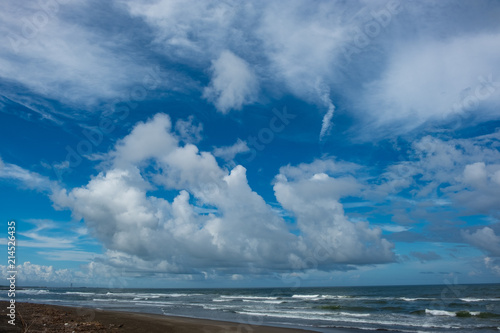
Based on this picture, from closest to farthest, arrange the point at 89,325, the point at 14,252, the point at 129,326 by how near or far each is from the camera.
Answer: the point at 14,252
the point at 89,325
the point at 129,326

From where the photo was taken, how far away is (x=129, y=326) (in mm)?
20344

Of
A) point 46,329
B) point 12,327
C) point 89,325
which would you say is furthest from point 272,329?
point 12,327

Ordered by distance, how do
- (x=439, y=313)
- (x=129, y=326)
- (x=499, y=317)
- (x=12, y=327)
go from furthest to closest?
(x=439, y=313)
(x=499, y=317)
(x=129, y=326)
(x=12, y=327)

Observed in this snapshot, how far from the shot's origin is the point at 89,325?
18.2m

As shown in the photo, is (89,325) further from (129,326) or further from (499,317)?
(499,317)

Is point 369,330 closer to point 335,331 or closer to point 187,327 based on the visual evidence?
point 335,331

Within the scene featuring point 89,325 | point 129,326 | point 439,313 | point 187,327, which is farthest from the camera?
point 439,313

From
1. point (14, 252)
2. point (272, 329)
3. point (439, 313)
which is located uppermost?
point (14, 252)

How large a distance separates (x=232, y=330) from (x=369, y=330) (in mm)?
9394

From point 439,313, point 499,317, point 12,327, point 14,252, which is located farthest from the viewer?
point 439,313

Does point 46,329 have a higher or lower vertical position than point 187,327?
higher

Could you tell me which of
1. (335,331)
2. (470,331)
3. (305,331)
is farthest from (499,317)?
(305,331)

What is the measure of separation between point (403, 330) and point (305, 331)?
6.93m

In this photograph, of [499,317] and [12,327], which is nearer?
[12,327]
